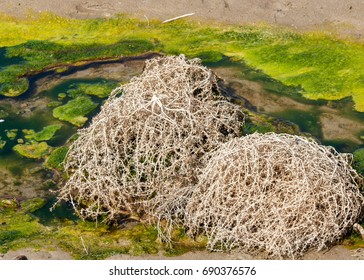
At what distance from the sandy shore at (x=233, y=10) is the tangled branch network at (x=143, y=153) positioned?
5.05 meters

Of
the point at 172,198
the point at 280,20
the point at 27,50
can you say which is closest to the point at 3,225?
the point at 172,198

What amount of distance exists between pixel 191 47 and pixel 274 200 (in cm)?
654

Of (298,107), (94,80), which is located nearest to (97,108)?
(94,80)

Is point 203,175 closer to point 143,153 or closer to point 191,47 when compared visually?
point 143,153

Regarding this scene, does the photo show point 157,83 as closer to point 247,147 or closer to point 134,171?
point 134,171

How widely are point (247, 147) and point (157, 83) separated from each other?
2583 millimetres

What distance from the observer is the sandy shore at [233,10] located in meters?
14.0

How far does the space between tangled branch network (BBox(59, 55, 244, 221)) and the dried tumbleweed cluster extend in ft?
0.06

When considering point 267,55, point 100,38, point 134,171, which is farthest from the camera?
point 100,38

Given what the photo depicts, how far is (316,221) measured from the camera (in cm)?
787

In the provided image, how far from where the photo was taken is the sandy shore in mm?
14031

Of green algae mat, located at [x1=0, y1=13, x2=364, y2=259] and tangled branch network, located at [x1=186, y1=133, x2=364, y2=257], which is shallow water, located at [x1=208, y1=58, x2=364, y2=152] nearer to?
green algae mat, located at [x1=0, y1=13, x2=364, y2=259]

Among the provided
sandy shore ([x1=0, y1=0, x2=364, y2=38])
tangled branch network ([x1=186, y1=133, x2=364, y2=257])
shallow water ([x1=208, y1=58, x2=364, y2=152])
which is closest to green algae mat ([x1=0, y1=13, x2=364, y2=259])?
shallow water ([x1=208, y1=58, x2=364, y2=152])

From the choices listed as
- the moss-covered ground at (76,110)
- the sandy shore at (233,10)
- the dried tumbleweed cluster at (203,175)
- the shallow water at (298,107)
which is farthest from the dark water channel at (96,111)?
the sandy shore at (233,10)
